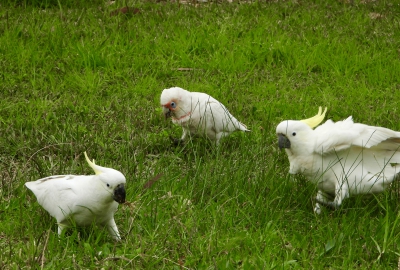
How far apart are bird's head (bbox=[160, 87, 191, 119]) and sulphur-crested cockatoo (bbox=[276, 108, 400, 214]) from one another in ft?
3.23

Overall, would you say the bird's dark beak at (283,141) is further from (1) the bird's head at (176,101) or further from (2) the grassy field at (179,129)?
(1) the bird's head at (176,101)

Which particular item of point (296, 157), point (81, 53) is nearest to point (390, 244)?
point (296, 157)

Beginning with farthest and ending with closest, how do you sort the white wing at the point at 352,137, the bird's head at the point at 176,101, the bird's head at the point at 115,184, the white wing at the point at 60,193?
1. the bird's head at the point at 176,101
2. the white wing at the point at 352,137
3. the white wing at the point at 60,193
4. the bird's head at the point at 115,184

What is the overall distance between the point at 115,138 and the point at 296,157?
1.41m

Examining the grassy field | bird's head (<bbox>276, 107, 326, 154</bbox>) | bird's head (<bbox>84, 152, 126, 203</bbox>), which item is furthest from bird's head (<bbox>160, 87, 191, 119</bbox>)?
bird's head (<bbox>84, 152, 126, 203</bbox>)

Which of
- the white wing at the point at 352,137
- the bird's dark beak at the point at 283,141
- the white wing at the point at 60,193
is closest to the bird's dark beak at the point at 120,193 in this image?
the white wing at the point at 60,193

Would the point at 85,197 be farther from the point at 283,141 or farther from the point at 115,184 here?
the point at 283,141

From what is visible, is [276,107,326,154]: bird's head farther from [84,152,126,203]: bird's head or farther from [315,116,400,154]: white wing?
[84,152,126,203]: bird's head

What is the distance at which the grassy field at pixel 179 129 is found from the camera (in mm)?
2914

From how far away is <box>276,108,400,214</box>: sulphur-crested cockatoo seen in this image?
3209 mm

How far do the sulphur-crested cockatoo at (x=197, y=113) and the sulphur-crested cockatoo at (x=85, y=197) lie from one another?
4.20 ft

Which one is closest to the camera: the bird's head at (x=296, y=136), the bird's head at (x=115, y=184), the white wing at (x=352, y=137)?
the bird's head at (x=115, y=184)

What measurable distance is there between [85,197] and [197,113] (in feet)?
4.88

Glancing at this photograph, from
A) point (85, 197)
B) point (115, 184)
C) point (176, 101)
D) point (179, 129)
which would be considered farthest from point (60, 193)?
point (179, 129)
